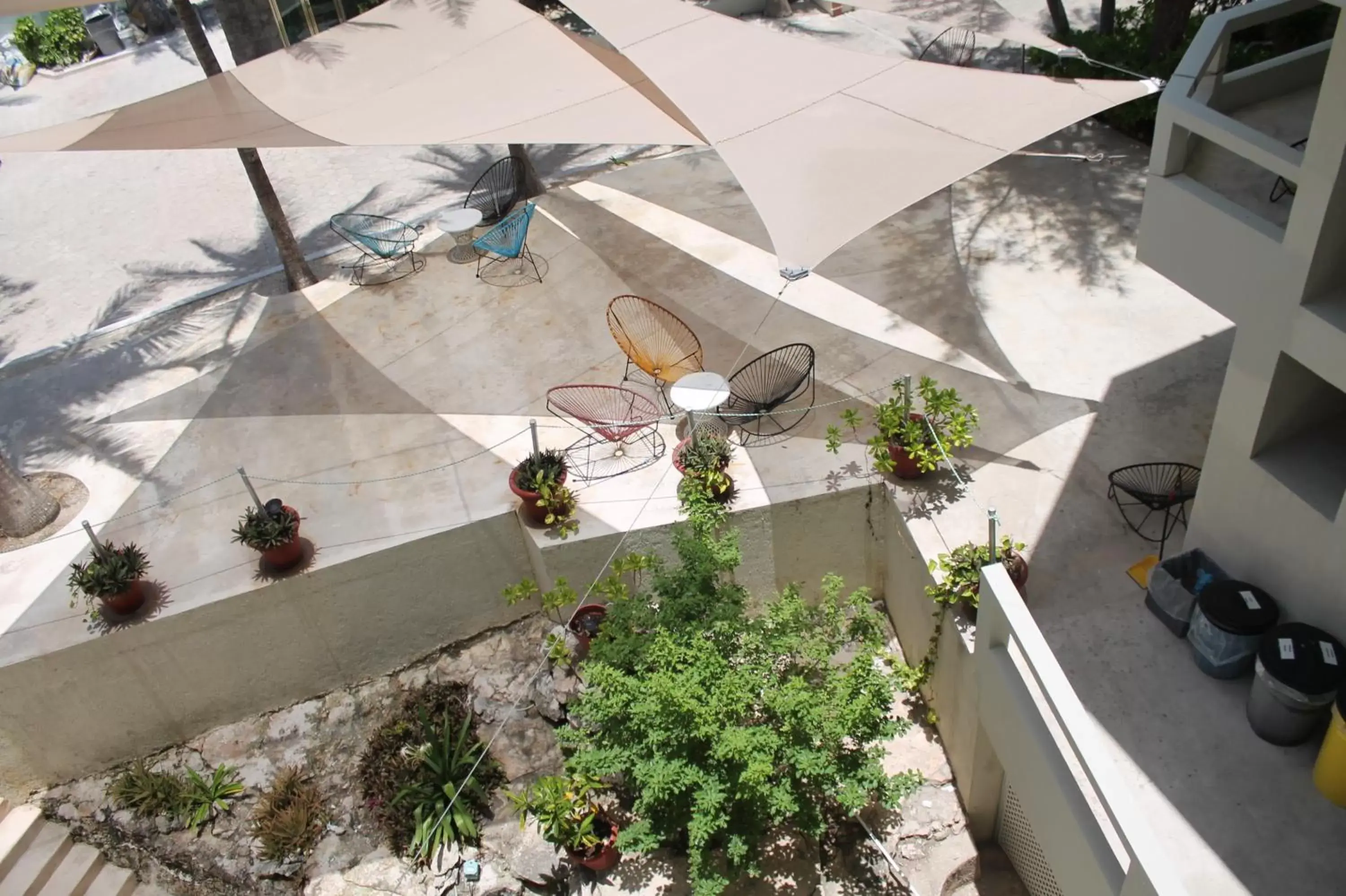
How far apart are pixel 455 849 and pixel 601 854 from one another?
1430 mm

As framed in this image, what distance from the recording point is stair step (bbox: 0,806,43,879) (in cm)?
875

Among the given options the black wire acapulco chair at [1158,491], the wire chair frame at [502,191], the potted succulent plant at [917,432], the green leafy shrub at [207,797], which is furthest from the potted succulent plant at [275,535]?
the black wire acapulco chair at [1158,491]

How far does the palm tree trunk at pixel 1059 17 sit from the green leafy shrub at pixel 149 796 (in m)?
14.3

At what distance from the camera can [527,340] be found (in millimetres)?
10945

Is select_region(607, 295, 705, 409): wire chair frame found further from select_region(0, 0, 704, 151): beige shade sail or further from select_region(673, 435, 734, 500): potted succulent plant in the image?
select_region(0, 0, 704, 151): beige shade sail

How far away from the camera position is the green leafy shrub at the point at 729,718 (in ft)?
23.3

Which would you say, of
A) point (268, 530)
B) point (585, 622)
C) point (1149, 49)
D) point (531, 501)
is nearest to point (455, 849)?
point (585, 622)

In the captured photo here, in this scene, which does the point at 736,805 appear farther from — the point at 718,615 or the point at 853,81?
the point at 853,81

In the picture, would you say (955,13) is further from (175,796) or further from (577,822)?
(175,796)

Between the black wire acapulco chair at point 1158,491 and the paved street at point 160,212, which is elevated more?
the paved street at point 160,212

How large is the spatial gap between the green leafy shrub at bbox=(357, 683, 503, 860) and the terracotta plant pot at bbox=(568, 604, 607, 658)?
1.18m

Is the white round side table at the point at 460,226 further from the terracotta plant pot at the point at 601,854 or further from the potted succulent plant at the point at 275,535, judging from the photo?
the terracotta plant pot at the point at 601,854

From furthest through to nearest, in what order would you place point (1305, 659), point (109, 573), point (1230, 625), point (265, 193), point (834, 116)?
point (265, 193) → point (834, 116) → point (109, 573) → point (1230, 625) → point (1305, 659)

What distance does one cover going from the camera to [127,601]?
8.62m
